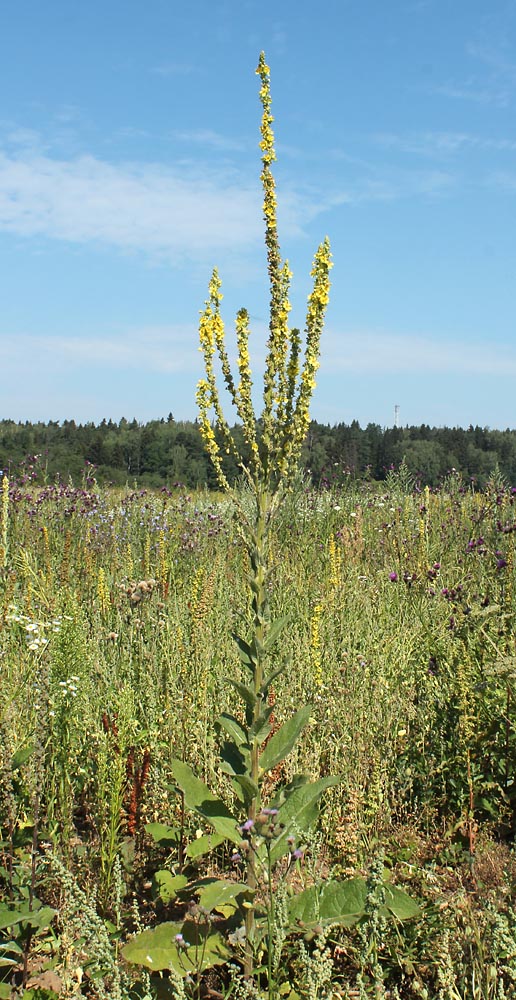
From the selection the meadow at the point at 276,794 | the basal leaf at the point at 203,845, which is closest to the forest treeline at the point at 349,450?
the meadow at the point at 276,794

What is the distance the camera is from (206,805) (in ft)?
7.95

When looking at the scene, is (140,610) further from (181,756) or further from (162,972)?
(162,972)

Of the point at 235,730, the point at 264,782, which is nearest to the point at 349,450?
the point at 264,782

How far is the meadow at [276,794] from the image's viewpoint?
7.18 ft

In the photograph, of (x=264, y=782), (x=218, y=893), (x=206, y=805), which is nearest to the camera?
(x=218, y=893)

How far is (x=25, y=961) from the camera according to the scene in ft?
7.03

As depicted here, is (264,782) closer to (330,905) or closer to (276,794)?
(276,794)

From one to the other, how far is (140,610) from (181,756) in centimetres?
197

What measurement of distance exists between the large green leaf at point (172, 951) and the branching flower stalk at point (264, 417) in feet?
0.37

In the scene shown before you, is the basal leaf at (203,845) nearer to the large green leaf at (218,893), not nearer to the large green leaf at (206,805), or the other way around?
the large green leaf at (206,805)

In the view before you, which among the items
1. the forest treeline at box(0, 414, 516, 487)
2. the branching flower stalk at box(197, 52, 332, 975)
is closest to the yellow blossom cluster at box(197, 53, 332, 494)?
the branching flower stalk at box(197, 52, 332, 975)

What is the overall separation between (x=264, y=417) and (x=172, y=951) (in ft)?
5.43

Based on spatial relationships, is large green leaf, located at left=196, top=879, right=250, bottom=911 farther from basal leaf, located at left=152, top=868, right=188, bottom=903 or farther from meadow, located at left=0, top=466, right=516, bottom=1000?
basal leaf, located at left=152, top=868, right=188, bottom=903

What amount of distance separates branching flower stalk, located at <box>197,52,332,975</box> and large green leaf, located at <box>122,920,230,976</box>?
11 cm
